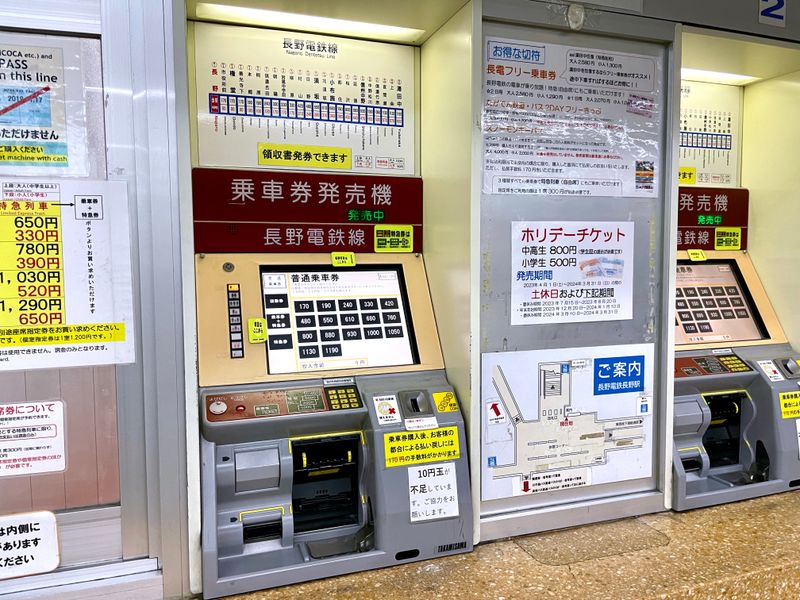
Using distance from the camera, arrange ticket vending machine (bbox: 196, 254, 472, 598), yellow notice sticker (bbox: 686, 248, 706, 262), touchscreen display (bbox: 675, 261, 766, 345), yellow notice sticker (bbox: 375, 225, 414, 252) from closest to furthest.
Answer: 1. ticket vending machine (bbox: 196, 254, 472, 598)
2. yellow notice sticker (bbox: 375, 225, 414, 252)
3. touchscreen display (bbox: 675, 261, 766, 345)
4. yellow notice sticker (bbox: 686, 248, 706, 262)

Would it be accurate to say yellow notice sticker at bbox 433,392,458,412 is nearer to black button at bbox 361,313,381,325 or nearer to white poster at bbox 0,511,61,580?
black button at bbox 361,313,381,325

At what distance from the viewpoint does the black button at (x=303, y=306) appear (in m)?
2.06

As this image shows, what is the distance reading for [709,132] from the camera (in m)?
2.88

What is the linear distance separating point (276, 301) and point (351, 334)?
27 cm

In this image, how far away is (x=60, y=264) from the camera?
5.42 feet

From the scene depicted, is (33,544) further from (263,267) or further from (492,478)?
(492,478)

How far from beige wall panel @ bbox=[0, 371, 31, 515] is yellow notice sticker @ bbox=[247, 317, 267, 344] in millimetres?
621

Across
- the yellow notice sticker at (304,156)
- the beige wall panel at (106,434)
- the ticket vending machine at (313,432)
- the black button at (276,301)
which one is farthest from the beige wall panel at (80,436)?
the yellow notice sticker at (304,156)

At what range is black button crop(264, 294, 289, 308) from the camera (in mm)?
2037

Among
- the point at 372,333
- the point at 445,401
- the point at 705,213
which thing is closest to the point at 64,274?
the point at 372,333

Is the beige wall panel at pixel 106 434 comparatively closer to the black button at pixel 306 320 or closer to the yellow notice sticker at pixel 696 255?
the black button at pixel 306 320

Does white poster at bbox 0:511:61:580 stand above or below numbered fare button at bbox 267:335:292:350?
below

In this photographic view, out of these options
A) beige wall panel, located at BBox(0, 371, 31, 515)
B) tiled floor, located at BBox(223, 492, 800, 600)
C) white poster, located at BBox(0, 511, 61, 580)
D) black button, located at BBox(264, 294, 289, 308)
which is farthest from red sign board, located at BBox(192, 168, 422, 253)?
tiled floor, located at BBox(223, 492, 800, 600)

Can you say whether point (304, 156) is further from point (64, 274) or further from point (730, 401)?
point (730, 401)
